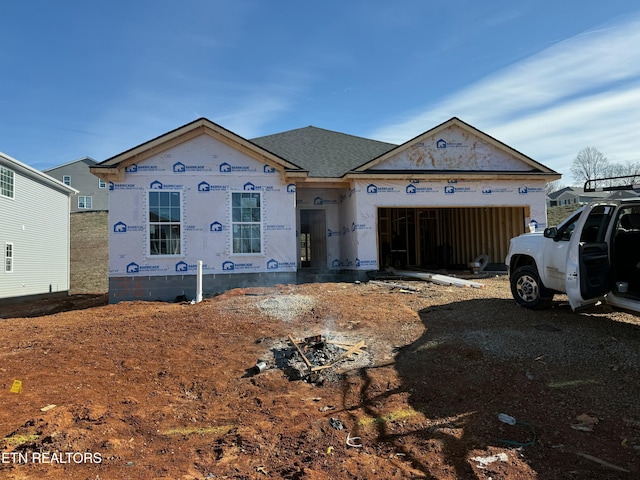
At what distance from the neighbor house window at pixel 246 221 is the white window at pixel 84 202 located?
3734 centimetres

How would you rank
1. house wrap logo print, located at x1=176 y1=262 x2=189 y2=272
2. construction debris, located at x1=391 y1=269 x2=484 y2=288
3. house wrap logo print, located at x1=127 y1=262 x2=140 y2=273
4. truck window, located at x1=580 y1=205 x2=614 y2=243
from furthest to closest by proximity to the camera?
house wrap logo print, located at x1=176 y1=262 x2=189 y2=272 < house wrap logo print, located at x1=127 y1=262 x2=140 y2=273 < construction debris, located at x1=391 y1=269 x2=484 y2=288 < truck window, located at x1=580 y1=205 x2=614 y2=243

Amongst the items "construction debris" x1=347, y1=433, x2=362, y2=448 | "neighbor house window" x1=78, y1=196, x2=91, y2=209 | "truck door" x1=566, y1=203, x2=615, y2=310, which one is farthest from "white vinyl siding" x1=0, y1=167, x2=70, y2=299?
"neighbor house window" x1=78, y1=196, x2=91, y2=209

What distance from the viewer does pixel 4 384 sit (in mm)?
5445

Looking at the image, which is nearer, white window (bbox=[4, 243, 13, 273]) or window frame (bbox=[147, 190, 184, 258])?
window frame (bbox=[147, 190, 184, 258])

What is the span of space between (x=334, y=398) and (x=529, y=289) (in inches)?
204

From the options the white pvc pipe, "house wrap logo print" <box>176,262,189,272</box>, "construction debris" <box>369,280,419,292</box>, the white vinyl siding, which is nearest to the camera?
"construction debris" <box>369,280,419,292</box>

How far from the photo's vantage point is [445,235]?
70.3 feet

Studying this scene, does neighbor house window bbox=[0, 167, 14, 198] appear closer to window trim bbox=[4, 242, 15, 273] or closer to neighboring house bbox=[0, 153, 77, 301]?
neighboring house bbox=[0, 153, 77, 301]

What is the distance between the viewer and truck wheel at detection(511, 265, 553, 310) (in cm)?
785

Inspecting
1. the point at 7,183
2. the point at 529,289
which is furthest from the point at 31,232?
the point at 529,289

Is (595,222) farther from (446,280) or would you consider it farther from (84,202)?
(84,202)

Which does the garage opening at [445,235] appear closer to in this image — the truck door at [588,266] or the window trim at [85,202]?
the truck door at [588,266]

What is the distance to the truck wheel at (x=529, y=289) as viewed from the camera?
785 cm

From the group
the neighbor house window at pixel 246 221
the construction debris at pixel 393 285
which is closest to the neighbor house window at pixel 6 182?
the neighbor house window at pixel 246 221
